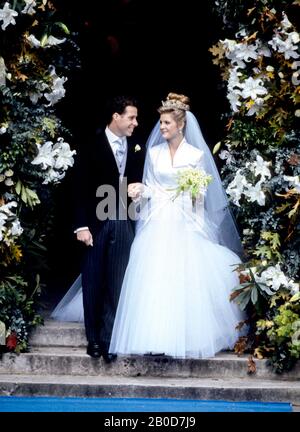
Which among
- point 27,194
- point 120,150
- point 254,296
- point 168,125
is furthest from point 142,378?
point 168,125

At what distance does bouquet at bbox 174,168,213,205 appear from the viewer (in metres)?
7.67

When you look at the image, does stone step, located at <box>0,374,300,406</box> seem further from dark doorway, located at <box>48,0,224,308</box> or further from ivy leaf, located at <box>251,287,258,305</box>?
dark doorway, located at <box>48,0,224,308</box>

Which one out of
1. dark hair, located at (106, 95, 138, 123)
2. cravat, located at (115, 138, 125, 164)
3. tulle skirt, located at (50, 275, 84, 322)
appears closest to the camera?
dark hair, located at (106, 95, 138, 123)

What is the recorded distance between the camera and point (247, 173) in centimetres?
771

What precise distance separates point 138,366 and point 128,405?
1.64ft

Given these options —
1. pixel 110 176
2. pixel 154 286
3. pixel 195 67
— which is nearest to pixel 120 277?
pixel 154 286

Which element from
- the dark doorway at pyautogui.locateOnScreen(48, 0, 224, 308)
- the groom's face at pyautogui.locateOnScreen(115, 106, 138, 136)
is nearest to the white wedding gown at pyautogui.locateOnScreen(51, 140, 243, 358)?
the groom's face at pyautogui.locateOnScreen(115, 106, 138, 136)

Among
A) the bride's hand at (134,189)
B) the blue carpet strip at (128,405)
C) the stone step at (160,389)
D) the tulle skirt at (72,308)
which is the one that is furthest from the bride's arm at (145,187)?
the blue carpet strip at (128,405)

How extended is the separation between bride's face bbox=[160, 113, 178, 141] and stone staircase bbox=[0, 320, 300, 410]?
1931 millimetres

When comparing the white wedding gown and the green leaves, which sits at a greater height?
the green leaves

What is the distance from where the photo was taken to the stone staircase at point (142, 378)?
7277mm

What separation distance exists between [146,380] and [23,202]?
183cm

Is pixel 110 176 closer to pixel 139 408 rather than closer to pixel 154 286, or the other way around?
pixel 154 286

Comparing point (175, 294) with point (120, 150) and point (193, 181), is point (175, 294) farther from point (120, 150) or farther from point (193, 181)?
point (120, 150)
